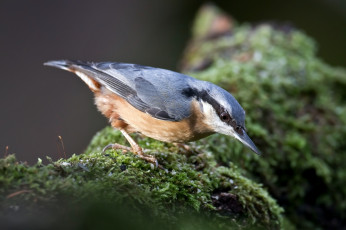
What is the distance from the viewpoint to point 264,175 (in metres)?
4.18

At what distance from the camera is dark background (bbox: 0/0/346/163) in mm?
8930

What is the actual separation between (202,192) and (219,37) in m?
4.06

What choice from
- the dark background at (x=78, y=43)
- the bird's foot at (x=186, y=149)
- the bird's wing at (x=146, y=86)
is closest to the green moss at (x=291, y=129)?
the bird's foot at (x=186, y=149)

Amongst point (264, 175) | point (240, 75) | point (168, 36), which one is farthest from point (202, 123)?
point (168, 36)

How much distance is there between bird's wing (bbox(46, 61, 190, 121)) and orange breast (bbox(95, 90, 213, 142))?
0.16ft

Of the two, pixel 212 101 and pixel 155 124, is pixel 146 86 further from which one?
pixel 212 101

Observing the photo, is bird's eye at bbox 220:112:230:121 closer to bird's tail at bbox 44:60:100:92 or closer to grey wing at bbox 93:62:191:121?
grey wing at bbox 93:62:191:121

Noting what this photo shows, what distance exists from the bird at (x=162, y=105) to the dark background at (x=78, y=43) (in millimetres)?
5108

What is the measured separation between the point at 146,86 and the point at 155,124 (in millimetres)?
397

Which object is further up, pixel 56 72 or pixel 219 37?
pixel 219 37

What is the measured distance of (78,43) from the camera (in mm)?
9961

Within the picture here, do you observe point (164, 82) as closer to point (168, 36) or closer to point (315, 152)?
point (315, 152)

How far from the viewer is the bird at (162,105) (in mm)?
3215

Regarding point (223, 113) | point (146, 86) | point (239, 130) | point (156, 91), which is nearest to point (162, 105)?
point (156, 91)
